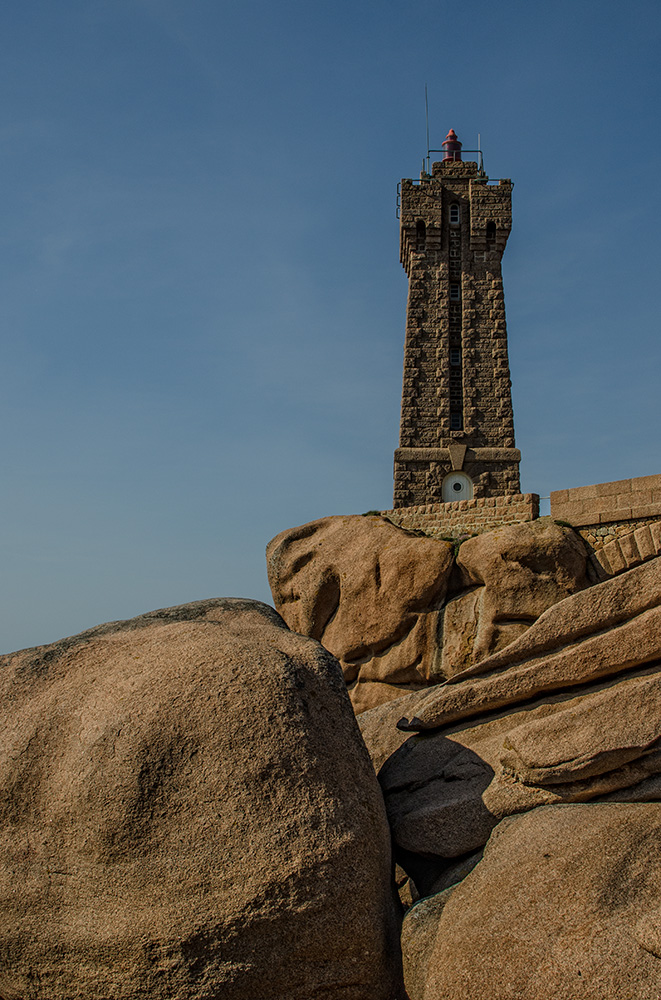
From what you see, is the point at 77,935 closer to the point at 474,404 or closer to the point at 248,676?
the point at 248,676

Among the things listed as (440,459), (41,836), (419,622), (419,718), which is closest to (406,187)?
(440,459)

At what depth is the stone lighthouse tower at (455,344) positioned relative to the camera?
21578mm

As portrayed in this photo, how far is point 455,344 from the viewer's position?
2317cm

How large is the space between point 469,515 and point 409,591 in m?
1.63

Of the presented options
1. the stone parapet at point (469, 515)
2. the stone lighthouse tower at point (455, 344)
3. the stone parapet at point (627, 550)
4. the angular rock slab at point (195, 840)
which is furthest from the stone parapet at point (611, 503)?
the stone lighthouse tower at point (455, 344)

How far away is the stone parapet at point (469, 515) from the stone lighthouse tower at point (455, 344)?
8.32 meters

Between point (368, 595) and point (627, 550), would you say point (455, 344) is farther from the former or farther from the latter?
point (627, 550)

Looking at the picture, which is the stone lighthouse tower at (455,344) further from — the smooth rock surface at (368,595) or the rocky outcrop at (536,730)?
the rocky outcrop at (536,730)

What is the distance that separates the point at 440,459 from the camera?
2156 centimetres

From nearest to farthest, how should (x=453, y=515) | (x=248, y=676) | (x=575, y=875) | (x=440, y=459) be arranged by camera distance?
(x=575, y=875) → (x=248, y=676) → (x=453, y=515) → (x=440, y=459)

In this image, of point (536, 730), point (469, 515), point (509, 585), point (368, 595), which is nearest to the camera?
point (536, 730)

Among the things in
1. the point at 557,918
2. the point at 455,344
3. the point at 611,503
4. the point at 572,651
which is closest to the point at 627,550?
the point at 611,503

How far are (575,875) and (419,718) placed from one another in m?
1.95

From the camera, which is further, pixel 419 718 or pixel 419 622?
pixel 419 622
